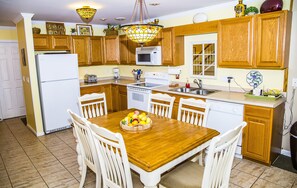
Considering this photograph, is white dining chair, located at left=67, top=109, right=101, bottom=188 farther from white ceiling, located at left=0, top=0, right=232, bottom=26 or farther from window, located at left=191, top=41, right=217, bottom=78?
window, located at left=191, top=41, right=217, bottom=78

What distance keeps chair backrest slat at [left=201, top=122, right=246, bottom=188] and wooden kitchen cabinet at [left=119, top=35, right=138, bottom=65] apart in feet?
12.5

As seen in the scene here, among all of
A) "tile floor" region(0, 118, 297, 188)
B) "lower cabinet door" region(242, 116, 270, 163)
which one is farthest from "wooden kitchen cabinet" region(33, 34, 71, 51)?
"lower cabinet door" region(242, 116, 270, 163)

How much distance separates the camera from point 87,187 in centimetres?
258

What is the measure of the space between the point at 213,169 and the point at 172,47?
118 inches

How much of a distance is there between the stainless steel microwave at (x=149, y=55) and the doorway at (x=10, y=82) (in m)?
3.22

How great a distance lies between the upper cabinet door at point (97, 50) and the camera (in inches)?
208

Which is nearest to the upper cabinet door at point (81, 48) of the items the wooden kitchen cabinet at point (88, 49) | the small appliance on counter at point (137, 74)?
the wooden kitchen cabinet at point (88, 49)

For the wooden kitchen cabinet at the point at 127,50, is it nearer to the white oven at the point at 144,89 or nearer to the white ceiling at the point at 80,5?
the white oven at the point at 144,89

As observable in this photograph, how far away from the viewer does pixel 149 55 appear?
4.62m

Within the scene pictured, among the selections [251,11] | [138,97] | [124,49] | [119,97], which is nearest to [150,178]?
[251,11]

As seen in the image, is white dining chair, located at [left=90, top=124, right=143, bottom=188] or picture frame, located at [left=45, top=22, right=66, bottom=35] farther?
picture frame, located at [left=45, top=22, right=66, bottom=35]

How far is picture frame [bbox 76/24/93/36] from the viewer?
17.3 ft

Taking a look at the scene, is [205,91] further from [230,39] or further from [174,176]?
[174,176]

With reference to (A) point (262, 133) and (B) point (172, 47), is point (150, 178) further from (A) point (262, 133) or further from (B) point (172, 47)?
(B) point (172, 47)
